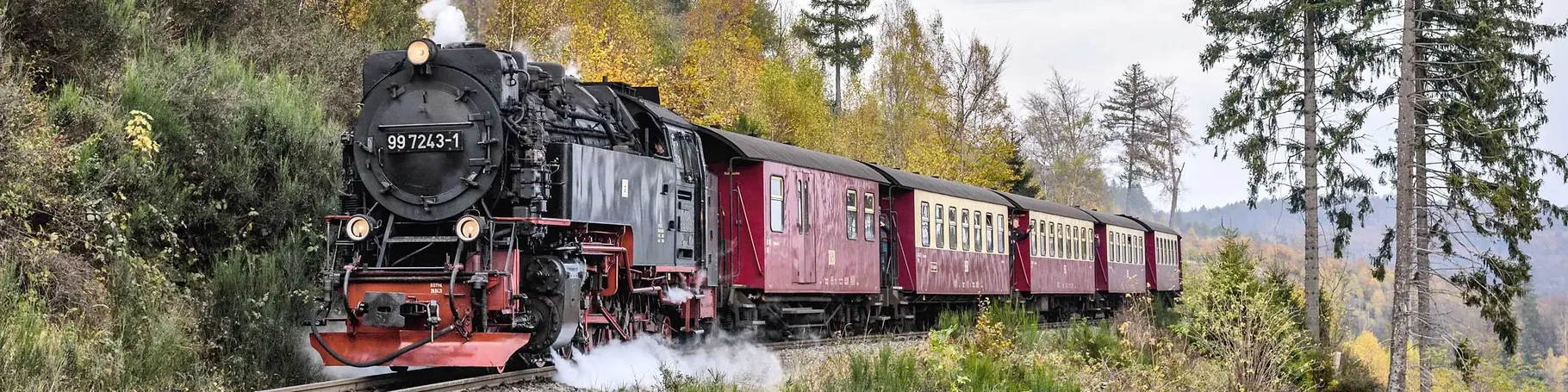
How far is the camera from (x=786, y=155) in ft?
51.5

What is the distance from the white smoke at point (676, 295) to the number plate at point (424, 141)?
288cm

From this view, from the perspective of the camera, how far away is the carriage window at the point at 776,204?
49.2ft

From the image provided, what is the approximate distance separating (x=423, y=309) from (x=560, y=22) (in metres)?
19.1

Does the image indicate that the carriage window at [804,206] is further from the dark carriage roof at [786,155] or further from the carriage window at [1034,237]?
the carriage window at [1034,237]

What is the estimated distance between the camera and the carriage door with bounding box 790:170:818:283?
620 inches

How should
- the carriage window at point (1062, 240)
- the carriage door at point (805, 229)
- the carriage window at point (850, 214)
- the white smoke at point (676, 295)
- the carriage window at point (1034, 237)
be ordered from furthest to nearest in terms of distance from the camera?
1. the carriage window at point (1062, 240)
2. the carriage window at point (1034, 237)
3. the carriage window at point (850, 214)
4. the carriage door at point (805, 229)
5. the white smoke at point (676, 295)

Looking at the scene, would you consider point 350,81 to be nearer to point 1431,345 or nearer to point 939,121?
point 1431,345

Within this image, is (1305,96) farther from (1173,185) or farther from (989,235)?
(1173,185)

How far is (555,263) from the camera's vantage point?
34.0 feet

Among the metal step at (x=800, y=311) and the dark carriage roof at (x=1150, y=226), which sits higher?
the dark carriage roof at (x=1150, y=226)

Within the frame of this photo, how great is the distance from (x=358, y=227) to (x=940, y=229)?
11.4 meters

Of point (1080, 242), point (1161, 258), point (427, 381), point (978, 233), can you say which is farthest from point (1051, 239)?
point (427, 381)

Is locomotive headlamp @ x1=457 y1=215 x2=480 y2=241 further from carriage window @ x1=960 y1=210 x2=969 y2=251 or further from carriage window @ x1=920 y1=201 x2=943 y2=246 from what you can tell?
carriage window @ x1=960 y1=210 x2=969 y2=251

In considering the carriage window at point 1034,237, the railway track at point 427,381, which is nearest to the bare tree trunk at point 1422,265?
the carriage window at point 1034,237
